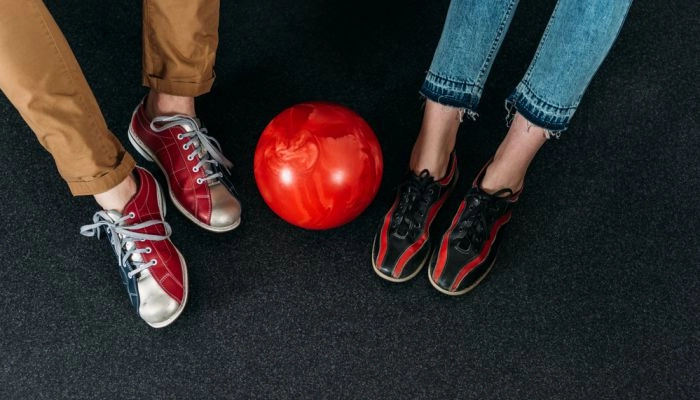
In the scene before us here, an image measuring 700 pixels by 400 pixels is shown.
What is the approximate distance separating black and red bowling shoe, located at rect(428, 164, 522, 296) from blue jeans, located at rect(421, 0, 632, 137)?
0.75ft

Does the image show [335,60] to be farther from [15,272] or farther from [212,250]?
[15,272]

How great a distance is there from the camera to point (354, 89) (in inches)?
66.6

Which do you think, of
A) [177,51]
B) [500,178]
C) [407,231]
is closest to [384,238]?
[407,231]

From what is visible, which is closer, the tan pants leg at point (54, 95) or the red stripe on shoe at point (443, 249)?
the tan pants leg at point (54, 95)

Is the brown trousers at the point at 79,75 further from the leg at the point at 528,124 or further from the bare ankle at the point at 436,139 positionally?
the leg at the point at 528,124

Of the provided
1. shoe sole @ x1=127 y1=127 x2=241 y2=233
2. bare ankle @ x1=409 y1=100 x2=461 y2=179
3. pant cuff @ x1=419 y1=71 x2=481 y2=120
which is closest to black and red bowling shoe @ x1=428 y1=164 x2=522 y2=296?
bare ankle @ x1=409 y1=100 x2=461 y2=179

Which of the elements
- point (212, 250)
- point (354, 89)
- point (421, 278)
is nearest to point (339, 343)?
point (421, 278)

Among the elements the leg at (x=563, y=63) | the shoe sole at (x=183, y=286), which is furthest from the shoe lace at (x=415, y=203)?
the shoe sole at (x=183, y=286)

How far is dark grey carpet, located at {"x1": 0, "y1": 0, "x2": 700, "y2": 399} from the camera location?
1335 millimetres

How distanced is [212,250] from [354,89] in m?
0.60

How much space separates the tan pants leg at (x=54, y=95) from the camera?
1.00m

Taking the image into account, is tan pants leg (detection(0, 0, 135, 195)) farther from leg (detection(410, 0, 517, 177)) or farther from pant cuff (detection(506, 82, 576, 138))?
pant cuff (detection(506, 82, 576, 138))

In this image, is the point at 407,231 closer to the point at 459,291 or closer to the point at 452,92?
the point at 459,291

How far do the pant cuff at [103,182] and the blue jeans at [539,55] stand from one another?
66 centimetres
